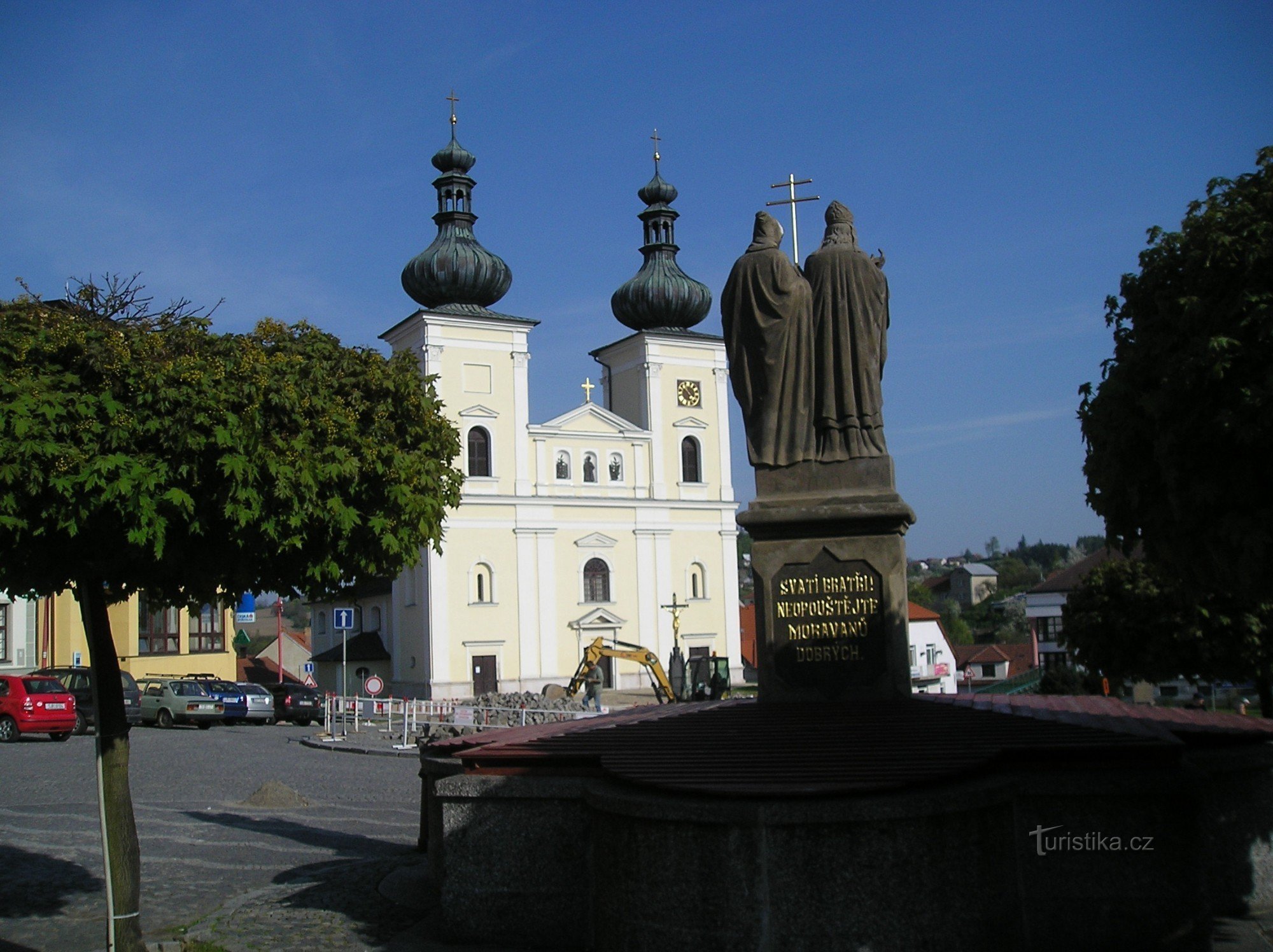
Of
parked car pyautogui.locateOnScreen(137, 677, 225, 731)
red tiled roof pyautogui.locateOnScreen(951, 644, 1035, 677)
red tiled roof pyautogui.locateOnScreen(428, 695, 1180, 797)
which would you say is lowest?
red tiled roof pyautogui.locateOnScreen(951, 644, 1035, 677)

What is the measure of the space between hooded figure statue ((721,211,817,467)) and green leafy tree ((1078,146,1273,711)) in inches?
79.1

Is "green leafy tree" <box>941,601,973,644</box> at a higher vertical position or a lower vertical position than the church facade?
lower

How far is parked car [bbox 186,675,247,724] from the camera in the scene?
3152 centimetres

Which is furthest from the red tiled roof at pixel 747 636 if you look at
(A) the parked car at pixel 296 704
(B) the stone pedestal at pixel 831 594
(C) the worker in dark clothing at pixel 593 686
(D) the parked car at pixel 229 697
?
(B) the stone pedestal at pixel 831 594

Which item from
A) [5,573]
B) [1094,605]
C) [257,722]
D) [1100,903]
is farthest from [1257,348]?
[257,722]

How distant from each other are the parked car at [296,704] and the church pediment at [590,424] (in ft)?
60.3

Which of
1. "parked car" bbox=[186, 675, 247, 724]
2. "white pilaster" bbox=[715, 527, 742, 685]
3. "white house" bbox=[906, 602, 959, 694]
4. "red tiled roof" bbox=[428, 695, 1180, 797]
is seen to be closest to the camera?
"red tiled roof" bbox=[428, 695, 1180, 797]

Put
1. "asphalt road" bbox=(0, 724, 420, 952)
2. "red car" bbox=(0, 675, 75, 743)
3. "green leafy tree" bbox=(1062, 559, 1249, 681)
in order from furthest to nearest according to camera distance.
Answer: "red car" bbox=(0, 675, 75, 743) → "green leafy tree" bbox=(1062, 559, 1249, 681) → "asphalt road" bbox=(0, 724, 420, 952)

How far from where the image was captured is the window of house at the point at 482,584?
4819 centimetres

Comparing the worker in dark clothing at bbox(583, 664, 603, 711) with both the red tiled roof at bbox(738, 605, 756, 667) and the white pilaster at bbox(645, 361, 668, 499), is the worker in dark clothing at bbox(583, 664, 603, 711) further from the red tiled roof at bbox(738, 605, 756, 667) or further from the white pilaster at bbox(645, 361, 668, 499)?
the red tiled roof at bbox(738, 605, 756, 667)

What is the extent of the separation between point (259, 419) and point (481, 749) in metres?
2.17

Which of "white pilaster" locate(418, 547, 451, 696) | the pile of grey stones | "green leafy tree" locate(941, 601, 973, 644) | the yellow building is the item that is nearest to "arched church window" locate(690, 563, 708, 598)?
"white pilaster" locate(418, 547, 451, 696)

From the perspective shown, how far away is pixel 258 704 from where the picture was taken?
32.8 meters

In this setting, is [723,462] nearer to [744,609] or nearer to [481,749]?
[744,609]
